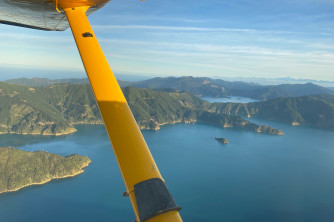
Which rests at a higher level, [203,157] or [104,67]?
[104,67]

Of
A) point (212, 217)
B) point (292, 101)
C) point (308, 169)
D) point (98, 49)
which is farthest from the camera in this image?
point (292, 101)

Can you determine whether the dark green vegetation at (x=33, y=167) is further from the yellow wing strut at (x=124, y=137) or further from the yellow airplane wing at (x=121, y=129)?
the yellow wing strut at (x=124, y=137)

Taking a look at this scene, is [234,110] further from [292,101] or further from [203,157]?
[203,157]

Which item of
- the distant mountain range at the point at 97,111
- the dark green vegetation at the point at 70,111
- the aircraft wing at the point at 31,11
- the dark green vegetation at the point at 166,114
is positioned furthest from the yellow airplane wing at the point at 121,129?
the distant mountain range at the point at 97,111

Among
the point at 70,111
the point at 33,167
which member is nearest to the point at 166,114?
the point at 70,111

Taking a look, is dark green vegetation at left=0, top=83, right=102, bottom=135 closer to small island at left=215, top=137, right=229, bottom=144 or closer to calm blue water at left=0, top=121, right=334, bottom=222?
calm blue water at left=0, top=121, right=334, bottom=222

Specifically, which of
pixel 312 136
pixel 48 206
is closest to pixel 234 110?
pixel 312 136
